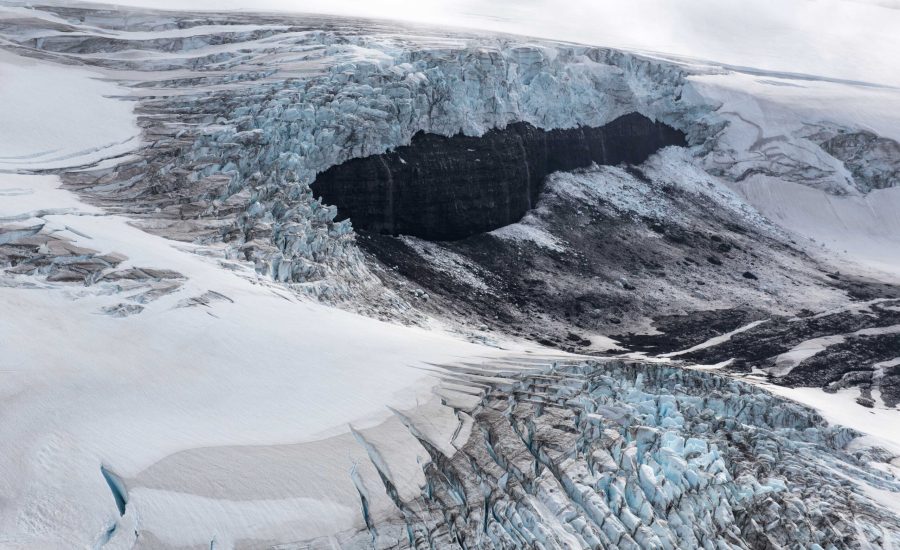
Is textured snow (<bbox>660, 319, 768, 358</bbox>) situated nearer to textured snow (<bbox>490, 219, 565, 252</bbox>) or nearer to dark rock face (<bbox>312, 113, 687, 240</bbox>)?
textured snow (<bbox>490, 219, 565, 252</bbox>)

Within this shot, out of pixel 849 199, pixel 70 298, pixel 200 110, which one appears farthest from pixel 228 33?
pixel 849 199

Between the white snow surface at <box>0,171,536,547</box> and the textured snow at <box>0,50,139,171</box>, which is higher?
the textured snow at <box>0,50,139,171</box>

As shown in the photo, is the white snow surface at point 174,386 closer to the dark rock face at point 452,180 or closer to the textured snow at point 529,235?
the dark rock face at point 452,180

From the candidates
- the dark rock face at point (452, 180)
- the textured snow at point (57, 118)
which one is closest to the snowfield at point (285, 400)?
the textured snow at point (57, 118)

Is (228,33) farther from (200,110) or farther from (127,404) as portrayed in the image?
(127,404)

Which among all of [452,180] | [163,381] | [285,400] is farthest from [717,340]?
[163,381]

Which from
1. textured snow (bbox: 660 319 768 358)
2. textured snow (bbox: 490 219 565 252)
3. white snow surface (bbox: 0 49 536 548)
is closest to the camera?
white snow surface (bbox: 0 49 536 548)

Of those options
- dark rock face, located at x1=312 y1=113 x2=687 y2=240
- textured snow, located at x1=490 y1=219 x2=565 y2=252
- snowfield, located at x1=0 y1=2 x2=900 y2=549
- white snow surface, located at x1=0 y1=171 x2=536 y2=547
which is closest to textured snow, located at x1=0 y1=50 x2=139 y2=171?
snowfield, located at x1=0 y1=2 x2=900 y2=549
